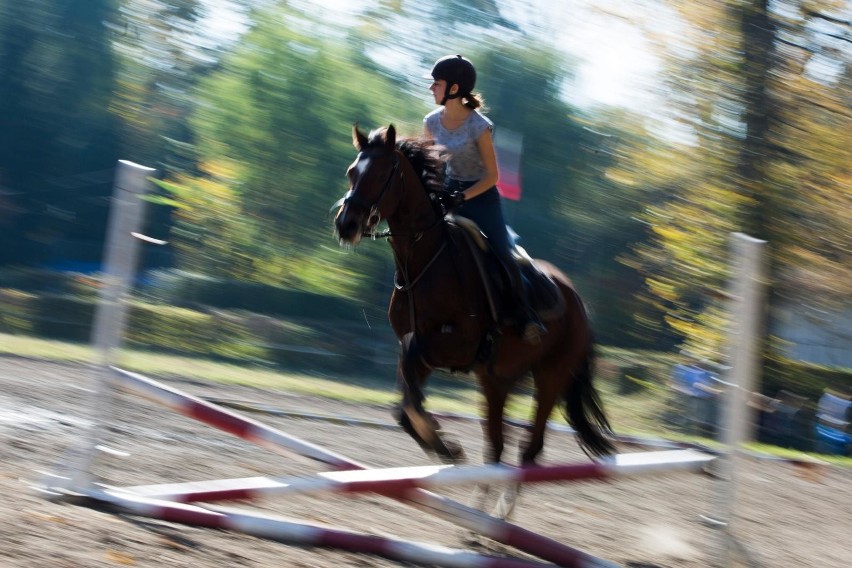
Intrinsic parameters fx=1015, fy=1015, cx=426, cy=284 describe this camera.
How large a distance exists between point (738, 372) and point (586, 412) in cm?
206

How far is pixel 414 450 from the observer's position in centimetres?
944

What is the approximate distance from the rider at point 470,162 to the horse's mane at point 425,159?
11cm

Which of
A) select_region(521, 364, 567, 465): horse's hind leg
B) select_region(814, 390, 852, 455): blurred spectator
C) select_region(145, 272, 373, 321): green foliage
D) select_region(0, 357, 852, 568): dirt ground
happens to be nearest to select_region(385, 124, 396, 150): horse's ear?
select_region(0, 357, 852, 568): dirt ground

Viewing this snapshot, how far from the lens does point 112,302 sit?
17.0 feet

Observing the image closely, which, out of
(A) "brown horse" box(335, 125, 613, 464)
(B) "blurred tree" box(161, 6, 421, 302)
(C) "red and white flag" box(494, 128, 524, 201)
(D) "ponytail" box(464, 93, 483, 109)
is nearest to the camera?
(A) "brown horse" box(335, 125, 613, 464)

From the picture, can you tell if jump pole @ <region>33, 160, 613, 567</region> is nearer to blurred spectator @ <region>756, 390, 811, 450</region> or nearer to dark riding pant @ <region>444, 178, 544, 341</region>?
dark riding pant @ <region>444, 178, 544, 341</region>

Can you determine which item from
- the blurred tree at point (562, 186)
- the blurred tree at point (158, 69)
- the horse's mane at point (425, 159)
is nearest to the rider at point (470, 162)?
the horse's mane at point (425, 159)

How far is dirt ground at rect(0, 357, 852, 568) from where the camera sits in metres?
4.46

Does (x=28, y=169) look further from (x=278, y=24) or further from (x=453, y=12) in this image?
(x=453, y=12)

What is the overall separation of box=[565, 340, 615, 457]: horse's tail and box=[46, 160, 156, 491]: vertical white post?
3234 millimetres

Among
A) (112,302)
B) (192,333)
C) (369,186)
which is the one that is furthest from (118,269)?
(192,333)

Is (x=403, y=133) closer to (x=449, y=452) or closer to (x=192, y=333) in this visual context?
(x=449, y=452)

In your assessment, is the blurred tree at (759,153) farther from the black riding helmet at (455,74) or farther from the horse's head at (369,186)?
the horse's head at (369,186)

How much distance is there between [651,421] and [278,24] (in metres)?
13.9
